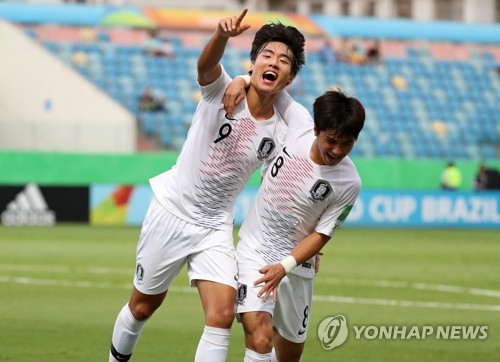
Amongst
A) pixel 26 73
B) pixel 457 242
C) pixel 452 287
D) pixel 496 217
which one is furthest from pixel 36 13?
pixel 452 287

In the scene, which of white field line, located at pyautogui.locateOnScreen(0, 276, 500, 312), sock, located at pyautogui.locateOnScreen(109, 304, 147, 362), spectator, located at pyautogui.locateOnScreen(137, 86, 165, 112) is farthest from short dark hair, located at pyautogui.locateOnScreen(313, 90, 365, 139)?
spectator, located at pyautogui.locateOnScreen(137, 86, 165, 112)

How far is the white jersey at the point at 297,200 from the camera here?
7309 millimetres

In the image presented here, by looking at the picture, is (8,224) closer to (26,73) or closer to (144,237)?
(26,73)

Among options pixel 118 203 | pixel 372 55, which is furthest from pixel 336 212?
pixel 372 55

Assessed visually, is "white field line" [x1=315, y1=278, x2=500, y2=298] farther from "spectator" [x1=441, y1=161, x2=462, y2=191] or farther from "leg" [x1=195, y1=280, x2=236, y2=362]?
"spectator" [x1=441, y1=161, x2=462, y2=191]

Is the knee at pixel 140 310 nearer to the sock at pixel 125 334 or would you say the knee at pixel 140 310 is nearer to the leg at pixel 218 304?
the sock at pixel 125 334

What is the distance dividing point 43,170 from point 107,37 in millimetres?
10969

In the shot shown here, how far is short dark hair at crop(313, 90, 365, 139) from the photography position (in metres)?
6.88

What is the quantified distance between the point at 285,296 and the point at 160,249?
2.95 ft

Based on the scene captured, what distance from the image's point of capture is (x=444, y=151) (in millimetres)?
39375

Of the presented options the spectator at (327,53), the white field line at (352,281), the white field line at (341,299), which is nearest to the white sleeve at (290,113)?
the white field line at (341,299)

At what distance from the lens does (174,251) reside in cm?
758

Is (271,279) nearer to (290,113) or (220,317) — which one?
(220,317)

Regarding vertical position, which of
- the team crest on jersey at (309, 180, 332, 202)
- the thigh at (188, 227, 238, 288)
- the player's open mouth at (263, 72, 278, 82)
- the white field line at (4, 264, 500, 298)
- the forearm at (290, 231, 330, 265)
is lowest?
the white field line at (4, 264, 500, 298)
